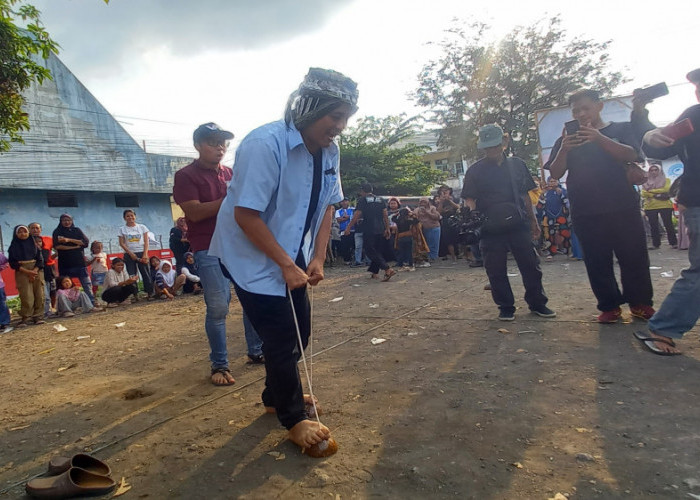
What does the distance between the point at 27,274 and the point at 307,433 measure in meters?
7.56

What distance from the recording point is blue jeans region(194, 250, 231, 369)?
11.5 ft

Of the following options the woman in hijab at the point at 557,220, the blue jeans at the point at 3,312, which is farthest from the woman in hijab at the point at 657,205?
the blue jeans at the point at 3,312

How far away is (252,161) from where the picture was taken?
2.27 m

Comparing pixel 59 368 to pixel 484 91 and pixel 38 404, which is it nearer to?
pixel 38 404

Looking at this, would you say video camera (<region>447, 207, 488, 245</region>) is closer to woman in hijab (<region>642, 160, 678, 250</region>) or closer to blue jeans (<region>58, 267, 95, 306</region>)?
woman in hijab (<region>642, 160, 678, 250</region>)

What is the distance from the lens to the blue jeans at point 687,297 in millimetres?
3164

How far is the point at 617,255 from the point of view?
13.6 feet

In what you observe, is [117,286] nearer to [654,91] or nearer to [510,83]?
[654,91]

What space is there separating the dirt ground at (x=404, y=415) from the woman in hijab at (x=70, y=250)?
4324 mm

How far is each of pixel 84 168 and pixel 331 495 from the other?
20737mm

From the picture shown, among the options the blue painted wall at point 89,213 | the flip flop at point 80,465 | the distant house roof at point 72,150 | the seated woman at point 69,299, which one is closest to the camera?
the flip flop at point 80,465

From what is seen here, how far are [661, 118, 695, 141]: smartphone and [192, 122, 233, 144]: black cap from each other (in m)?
3.03

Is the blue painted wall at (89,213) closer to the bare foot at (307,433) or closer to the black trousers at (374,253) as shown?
the black trousers at (374,253)

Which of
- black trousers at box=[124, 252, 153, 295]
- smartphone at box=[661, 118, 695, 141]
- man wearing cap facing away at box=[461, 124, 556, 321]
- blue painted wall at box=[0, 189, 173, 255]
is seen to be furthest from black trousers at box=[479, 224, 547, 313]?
blue painted wall at box=[0, 189, 173, 255]
